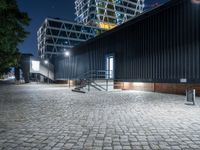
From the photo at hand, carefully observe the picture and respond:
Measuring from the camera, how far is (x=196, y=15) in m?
12.6

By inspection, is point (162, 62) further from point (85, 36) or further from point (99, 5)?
point (99, 5)

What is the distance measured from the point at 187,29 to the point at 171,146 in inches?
427

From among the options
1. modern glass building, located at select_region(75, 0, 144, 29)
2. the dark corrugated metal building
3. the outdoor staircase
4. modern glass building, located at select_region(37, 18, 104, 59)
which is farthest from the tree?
modern glass building, located at select_region(75, 0, 144, 29)

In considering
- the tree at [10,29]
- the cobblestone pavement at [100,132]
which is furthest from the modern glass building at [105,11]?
the cobblestone pavement at [100,132]

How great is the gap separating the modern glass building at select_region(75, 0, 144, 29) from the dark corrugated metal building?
315 feet

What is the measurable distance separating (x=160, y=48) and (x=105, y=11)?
109m

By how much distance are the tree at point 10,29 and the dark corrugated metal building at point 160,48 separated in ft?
27.5

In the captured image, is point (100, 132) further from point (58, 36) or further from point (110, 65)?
point (58, 36)

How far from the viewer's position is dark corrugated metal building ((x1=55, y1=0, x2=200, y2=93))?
42.1 feet

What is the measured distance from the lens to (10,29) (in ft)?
58.6

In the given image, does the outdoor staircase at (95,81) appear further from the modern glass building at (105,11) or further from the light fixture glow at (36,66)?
the modern glass building at (105,11)

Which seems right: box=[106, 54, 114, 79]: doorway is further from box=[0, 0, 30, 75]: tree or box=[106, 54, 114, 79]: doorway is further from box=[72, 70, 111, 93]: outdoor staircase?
box=[0, 0, 30, 75]: tree

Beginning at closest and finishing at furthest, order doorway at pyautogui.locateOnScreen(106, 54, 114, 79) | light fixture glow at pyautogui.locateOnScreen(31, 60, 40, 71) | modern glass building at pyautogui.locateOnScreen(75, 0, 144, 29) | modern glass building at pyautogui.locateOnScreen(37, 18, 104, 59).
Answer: doorway at pyautogui.locateOnScreen(106, 54, 114, 79) < light fixture glow at pyautogui.locateOnScreen(31, 60, 40, 71) < modern glass building at pyautogui.locateOnScreen(37, 18, 104, 59) < modern glass building at pyautogui.locateOnScreen(75, 0, 144, 29)

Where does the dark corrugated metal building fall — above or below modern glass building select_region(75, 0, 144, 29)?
below
